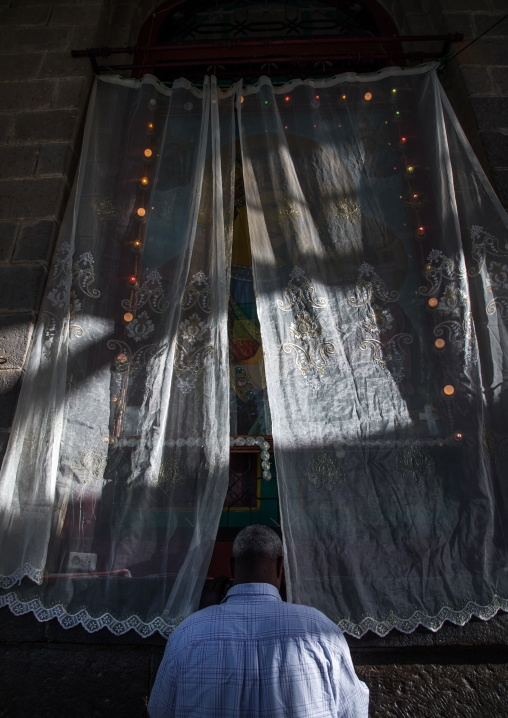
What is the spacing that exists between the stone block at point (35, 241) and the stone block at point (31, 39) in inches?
52.4

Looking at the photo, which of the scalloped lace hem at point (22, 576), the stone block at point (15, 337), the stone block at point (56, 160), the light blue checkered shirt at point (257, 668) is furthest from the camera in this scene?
the stone block at point (56, 160)

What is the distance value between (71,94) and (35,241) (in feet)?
3.29

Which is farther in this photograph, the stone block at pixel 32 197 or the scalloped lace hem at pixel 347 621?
the stone block at pixel 32 197

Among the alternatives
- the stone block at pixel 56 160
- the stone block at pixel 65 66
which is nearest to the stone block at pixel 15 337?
the stone block at pixel 56 160

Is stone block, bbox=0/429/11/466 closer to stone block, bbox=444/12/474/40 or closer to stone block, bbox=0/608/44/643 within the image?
stone block, bbox=0/608/44/643

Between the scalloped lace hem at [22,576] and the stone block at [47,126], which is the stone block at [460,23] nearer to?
the stone block at [47,126]

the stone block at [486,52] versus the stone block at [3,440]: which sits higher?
the stone block at [486,52]

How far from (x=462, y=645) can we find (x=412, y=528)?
414 millimetres

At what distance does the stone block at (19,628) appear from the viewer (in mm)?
1951

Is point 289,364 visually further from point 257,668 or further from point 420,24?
point 420,24

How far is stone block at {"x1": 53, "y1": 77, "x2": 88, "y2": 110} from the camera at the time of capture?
302cm

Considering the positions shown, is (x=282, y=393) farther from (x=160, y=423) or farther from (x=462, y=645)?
(x=462, y=645)

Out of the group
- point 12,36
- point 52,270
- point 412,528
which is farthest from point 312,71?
point 412,528

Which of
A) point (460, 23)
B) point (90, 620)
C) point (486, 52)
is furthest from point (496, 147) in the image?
point (90, 620)
